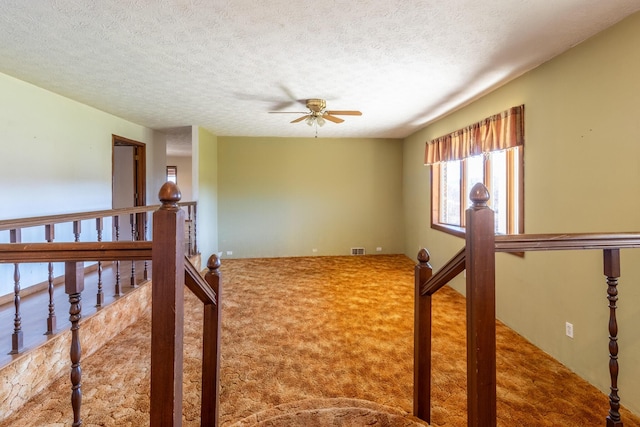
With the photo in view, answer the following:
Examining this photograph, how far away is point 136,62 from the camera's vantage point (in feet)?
8.84

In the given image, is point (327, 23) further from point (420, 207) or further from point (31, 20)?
point (420, 207)

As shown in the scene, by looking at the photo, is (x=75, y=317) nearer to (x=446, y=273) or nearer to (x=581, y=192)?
(x=446, y=273)

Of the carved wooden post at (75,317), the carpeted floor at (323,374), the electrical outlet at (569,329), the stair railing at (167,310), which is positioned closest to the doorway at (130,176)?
the carpeted floor at (323,374)

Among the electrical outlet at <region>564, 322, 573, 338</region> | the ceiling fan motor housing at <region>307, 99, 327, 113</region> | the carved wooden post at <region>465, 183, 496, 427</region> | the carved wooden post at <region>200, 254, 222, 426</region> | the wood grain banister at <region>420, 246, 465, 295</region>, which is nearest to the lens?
the carved wooden post at <region>465, 183, 496, 427</region>

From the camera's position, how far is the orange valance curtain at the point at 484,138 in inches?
118

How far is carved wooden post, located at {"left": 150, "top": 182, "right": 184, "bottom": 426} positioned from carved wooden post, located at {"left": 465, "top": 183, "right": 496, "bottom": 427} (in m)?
0.98

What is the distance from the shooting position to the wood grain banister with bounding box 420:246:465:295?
1.27 m

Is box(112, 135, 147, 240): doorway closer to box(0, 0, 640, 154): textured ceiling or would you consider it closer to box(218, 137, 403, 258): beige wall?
Answer: box(218, 137, 403, 258): beige wall

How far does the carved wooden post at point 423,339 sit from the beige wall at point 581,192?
139 centimetres

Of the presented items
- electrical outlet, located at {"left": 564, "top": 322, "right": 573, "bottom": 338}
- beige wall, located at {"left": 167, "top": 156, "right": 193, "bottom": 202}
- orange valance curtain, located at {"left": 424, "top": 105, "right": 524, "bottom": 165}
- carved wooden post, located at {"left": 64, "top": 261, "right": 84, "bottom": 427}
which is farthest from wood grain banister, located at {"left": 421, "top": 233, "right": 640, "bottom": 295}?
beige wall, located at {"left": 167, "top": 156, "right": 193, "bottom": 202}

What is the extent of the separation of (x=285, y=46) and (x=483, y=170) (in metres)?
2.63

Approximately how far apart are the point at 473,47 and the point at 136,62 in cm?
269

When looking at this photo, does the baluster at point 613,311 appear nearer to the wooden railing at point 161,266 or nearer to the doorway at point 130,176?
the wooden railing at point 161,266

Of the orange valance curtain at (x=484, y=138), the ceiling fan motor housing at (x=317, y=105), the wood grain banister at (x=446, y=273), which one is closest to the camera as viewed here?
the wood grain banister at (x=446, y=273)
